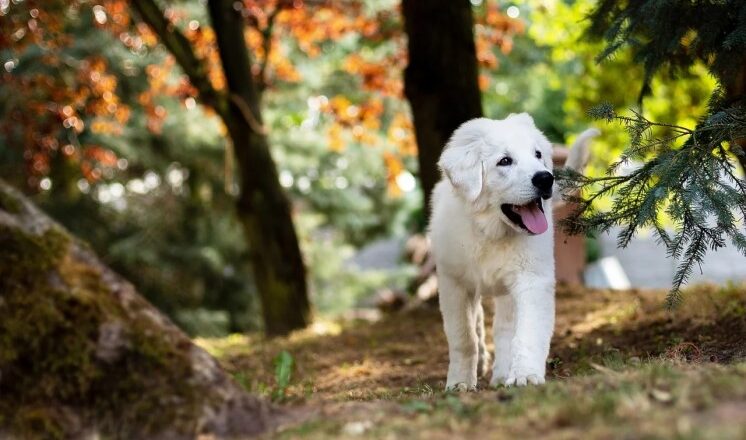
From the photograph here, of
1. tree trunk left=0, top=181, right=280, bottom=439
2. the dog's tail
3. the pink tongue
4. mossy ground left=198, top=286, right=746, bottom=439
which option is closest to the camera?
mossy ground left=198, top=286, right=746, bottom=439

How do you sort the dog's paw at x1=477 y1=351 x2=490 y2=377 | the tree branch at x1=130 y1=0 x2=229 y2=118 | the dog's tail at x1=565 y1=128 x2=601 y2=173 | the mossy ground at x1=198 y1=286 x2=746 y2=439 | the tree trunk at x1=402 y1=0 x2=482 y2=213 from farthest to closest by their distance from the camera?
the tree branch at x1=130 y1=0 x2=229 y2=118, the tree trunk at x1=402 y1=0 x2=482 y2=213, the dog's paw at x1=477 y1=351 x2=490 y2=377, the dog's tail at x1=565 y1=128 x2=601 y2=173, the mossy ground at x1=198 y1=286 x2=746 y2=439

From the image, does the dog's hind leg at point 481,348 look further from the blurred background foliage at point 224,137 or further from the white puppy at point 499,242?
the blurred background foliage at point 224,137

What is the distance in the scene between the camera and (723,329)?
586 centimetres

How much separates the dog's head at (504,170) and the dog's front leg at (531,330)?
31cm

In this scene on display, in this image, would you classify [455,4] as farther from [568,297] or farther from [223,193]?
[223,193]

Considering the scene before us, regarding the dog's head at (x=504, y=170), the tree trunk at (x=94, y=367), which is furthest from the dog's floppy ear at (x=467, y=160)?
the tree trunk at (x=94, y=367)

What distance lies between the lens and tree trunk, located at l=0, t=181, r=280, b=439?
3.48 meters

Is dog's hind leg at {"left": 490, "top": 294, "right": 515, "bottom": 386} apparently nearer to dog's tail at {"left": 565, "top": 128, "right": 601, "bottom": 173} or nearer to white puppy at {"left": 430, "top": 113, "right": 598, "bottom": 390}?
white puppy at {"left": 430, "top": 113, "right": 598, "bottom": 390}

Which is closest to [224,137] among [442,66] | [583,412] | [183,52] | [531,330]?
[183,52]

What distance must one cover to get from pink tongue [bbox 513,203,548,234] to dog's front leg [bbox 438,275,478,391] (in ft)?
2.16

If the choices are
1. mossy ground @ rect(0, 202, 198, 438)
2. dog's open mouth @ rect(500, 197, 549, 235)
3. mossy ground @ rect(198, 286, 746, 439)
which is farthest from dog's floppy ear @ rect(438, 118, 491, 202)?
mossy ground @ rect(0, 202, 198, 438)

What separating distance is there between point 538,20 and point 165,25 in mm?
8000

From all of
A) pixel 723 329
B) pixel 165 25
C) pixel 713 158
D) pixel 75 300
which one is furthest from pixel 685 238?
pixel 165 25

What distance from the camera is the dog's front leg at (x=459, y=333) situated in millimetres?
5254
